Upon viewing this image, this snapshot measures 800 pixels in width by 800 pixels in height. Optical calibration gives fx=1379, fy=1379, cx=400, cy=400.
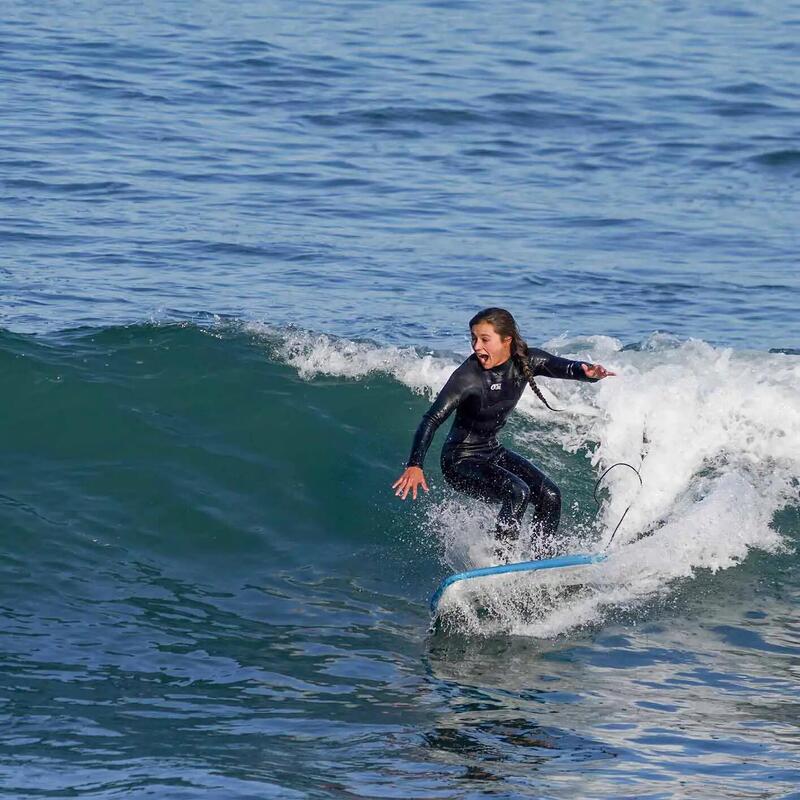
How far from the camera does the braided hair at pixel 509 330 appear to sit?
8484 mm

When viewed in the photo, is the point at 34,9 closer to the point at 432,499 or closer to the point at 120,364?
the point at 120,364

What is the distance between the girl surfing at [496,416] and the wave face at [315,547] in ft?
1.10

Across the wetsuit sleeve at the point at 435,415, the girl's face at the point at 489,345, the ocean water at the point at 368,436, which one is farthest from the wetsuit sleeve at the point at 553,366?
the ocean water at the point at 368,436

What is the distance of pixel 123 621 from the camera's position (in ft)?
26.4

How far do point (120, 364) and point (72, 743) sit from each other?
5.45 metres

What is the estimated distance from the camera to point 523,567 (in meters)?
8.23

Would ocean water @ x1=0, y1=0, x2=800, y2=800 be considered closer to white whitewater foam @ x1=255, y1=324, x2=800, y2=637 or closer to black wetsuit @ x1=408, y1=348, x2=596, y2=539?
white whitewater foam @ x1=255, y1=324, x2=800, y2=637

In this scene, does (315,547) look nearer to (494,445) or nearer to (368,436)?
(494,445)

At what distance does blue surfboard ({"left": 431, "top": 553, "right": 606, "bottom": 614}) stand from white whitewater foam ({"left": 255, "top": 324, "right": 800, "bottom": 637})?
11.2 inches

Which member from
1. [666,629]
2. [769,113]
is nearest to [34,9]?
[769,113]

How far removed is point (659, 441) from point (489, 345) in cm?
334

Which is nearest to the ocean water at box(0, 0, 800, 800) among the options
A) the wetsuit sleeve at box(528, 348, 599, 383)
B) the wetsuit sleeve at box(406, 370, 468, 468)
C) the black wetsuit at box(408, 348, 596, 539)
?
the black wetsuit at box(408, 348, 596, 539)

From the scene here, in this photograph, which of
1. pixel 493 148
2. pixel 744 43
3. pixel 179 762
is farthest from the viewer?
pixel 744 43

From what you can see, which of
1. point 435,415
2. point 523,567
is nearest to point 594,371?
point 435,415
